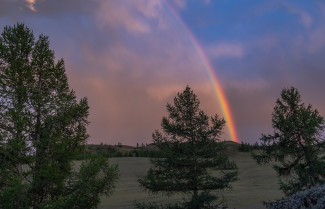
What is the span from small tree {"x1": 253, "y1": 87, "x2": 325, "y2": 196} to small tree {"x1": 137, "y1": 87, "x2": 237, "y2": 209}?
301cm

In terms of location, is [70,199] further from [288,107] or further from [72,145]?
[288,107]

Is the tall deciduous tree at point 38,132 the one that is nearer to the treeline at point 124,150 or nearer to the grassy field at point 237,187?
the treeline at point 124,150

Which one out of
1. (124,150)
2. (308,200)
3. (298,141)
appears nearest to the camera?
(308,200)

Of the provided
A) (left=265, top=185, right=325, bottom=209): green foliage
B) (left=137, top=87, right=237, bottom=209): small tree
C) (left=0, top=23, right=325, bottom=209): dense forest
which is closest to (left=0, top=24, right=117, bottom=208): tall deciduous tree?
(left=0, top=23, right=325, bottom=209): dense forest

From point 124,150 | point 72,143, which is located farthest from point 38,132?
point 124,150

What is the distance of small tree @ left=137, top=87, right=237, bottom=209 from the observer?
15914 mm

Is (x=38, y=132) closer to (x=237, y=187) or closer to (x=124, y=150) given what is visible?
(x=237, y=187)

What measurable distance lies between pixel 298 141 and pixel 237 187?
18.2 metres

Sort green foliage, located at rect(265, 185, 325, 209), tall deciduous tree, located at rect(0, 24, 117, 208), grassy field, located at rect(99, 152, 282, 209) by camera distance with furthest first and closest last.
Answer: grassy field, located at rect(99, 152, 282, 209), tall deciduous tree, located at rect(0, 24, 117, 208), green foliage, located at rect(265, 185, 325, 209)

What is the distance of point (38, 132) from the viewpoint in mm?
13047

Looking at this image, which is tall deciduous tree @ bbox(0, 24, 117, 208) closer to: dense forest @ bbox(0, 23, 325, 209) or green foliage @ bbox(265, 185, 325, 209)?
dense forest @ bbox(0, 23, 325, 209)

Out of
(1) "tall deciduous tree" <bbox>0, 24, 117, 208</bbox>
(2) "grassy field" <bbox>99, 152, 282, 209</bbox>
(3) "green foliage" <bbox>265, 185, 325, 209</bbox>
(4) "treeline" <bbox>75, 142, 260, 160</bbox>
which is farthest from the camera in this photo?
(2) "grassy field" <bbox>99, 152, 282, 209</bbox>

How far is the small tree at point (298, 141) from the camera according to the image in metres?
14.9

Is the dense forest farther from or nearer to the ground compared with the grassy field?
farther from the ground
